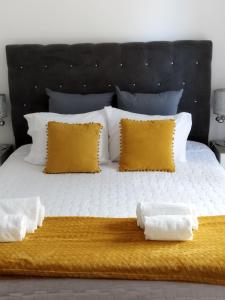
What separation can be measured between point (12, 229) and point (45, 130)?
48.1 inches

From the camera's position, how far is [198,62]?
3035 millimetres

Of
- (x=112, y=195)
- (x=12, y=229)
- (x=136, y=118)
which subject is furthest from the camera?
(x=136, y=118)

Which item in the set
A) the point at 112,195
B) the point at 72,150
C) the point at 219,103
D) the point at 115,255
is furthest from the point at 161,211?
the point at 219,103

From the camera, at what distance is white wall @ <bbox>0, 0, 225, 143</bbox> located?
3.06 metres

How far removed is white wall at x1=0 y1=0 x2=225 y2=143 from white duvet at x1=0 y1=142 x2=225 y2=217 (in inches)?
38.8

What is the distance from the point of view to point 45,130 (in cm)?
280

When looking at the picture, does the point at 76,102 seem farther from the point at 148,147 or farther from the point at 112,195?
the point at 112,195

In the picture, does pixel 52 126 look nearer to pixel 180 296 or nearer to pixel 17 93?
pixel 17 93

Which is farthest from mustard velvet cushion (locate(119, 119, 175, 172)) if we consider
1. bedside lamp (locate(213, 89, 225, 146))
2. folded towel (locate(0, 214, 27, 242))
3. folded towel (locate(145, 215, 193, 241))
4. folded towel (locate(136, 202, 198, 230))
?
folded towel (locate(0, 214, 27, 242))

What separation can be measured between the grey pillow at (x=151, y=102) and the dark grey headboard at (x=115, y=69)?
123 mm

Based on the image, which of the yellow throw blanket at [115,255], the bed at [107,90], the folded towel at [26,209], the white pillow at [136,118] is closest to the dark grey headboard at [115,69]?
the bed at [107,90]

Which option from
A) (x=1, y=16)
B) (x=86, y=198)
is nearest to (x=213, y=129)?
(x=86, y=198)

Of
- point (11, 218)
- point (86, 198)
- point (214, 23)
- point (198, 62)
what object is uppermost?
point (214, 23)

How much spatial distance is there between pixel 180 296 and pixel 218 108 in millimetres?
1976
